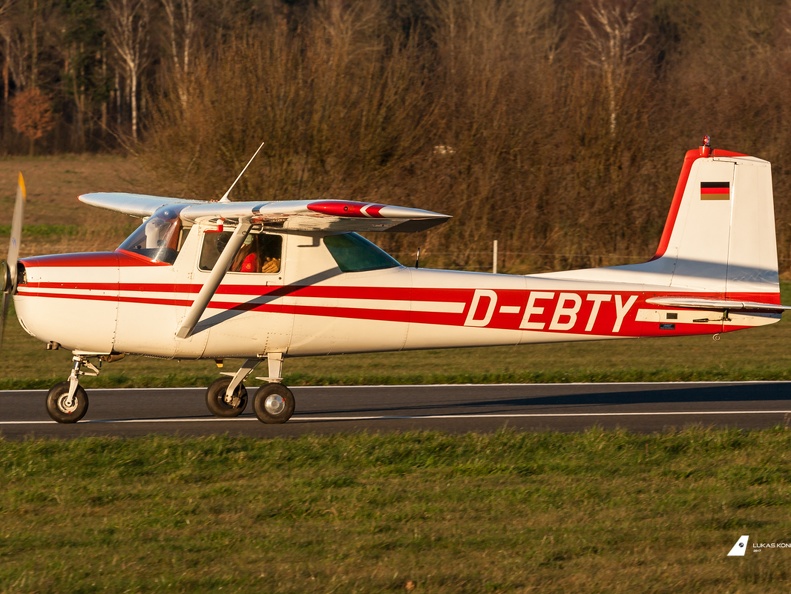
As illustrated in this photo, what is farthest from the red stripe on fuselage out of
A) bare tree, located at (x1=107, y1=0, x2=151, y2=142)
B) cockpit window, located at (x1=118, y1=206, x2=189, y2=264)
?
bare tree, located at (x1=107, y1=0, x2=151, y2=142)

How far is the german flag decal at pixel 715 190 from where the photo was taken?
10.7m

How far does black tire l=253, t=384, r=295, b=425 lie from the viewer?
10234mm

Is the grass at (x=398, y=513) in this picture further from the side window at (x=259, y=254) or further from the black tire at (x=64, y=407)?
the side window at (x=259, y=254)

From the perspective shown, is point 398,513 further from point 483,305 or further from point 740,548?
point 483,305

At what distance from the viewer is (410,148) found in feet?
83.2

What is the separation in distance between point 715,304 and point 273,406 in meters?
4.07

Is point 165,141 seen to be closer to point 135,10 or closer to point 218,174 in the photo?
point 218,174

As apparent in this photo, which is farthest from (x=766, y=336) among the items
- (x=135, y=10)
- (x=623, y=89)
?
(x=135, y=10)

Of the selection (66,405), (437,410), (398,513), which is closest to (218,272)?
(66,405)

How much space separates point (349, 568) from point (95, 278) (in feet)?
15.4

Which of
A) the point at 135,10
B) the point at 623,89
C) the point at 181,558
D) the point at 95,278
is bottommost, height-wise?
the point at 181,558

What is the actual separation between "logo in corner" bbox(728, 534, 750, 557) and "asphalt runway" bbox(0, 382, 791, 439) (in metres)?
3.92

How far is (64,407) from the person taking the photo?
10.0 metres

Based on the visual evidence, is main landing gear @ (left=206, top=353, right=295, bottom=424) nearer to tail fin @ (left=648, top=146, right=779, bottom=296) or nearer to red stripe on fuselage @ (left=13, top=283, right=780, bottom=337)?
red stripe on fuselage @ (left=13, top=283, right=780, bottom=337)
